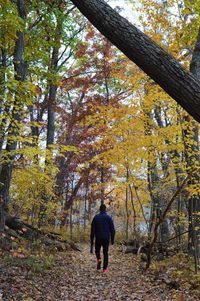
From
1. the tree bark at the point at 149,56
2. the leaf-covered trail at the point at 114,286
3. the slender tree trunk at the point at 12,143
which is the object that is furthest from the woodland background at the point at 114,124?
the tree bark at the point at 149,56

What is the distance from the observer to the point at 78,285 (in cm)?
784

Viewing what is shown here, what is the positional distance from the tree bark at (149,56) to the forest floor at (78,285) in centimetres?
408

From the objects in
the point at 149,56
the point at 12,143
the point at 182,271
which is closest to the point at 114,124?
the point at 12,143

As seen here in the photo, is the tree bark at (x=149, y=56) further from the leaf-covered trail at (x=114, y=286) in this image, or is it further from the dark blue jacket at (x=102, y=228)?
the dark blue jacket at (x=102, y=228)

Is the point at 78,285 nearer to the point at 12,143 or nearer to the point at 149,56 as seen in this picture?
the point at 12,143

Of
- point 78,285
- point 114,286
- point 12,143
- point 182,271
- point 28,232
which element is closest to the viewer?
point 78,285

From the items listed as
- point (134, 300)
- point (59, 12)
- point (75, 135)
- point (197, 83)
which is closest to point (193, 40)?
point (59, 12)

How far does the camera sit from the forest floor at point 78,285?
6168 millimetres

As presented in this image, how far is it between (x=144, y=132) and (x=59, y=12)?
4.86 meters

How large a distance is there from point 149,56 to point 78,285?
5.97m

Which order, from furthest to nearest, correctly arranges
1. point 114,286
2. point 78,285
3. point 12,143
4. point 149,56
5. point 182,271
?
point 12,143 → point 182,271 → point 114,286 → point 78,285 → point 149,56

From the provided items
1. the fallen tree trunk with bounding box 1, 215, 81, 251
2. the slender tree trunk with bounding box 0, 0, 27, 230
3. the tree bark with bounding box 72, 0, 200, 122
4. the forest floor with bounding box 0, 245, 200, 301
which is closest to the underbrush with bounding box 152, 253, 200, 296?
the forest floor with bounding box 0, 245, 200, 301

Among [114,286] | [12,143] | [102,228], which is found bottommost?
[114,286]

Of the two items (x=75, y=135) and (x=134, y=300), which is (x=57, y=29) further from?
(x=75, y=135)
